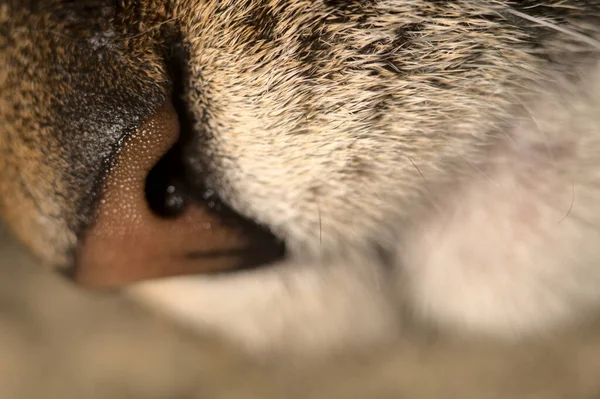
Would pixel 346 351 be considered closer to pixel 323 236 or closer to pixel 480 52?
pixel 323 236

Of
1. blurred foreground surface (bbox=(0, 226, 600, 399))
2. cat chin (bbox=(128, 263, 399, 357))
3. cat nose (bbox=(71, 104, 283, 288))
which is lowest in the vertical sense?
blurred foreground surface (bbox=(0, 226, 600, 399))

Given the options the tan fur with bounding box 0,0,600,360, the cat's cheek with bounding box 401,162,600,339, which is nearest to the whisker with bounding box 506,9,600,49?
the tan fur with bounding box 0,0,600,360

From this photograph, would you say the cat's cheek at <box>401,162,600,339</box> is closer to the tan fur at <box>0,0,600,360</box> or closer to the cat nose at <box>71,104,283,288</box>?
the tan fur at <box>0,0,600,360</box>

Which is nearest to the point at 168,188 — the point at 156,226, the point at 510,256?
the point at 156,226

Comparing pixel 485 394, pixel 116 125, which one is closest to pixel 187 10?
pixel 116 125

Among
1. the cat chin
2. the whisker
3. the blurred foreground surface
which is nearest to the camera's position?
the whisker

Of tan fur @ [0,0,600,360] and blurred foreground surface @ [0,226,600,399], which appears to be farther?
blurred foreground surface @ [0,226,600,399]

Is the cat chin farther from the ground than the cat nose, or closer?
closer

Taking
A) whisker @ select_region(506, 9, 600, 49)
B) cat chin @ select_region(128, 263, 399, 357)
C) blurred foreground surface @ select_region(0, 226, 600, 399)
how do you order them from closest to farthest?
1. whisker @ select_region(506, 9, 600, 49)
2. cat chin @ select_region(128, 263, 399, 357)
3. blurred foreground surface @ select_region(0, 226, 600, 399)
